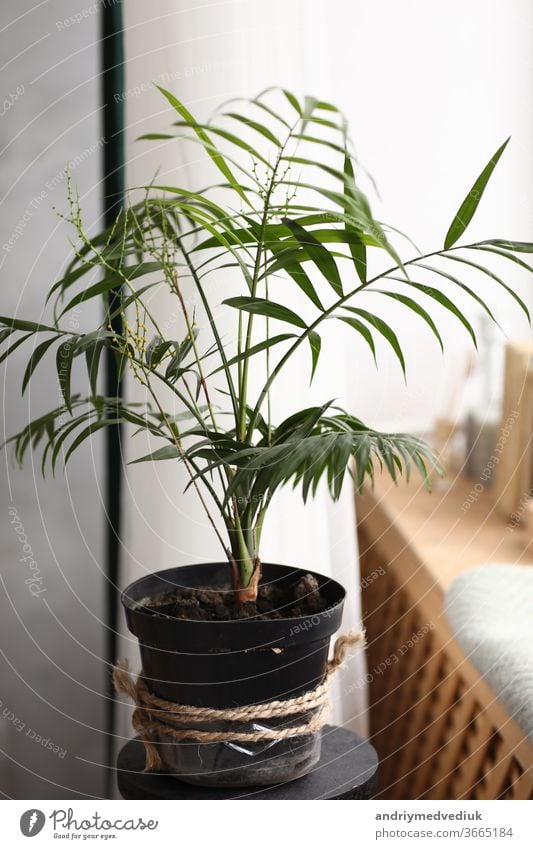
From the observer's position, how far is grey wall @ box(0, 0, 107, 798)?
2.52 feet

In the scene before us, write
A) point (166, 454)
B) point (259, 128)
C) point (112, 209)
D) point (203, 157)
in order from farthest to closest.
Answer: point (112, 209)
point (203, 157)
point (166, 454)
point (259, 128)

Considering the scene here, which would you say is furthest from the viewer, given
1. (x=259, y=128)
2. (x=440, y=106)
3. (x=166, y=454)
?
(x=440, y=106)

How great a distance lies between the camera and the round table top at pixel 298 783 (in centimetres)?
55

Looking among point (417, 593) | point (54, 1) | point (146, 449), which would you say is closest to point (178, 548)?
point (146, 449)

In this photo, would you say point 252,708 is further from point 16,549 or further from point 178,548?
point 16,549

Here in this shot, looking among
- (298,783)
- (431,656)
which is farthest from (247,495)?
(431,656)

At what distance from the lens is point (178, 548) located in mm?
742

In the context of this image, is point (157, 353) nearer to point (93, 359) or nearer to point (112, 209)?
point (93, 359)

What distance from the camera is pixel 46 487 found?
84 centimetres

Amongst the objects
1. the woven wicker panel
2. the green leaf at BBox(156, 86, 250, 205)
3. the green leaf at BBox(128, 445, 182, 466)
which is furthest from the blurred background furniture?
the green leaf at BBox(156, 86, 250, 205)

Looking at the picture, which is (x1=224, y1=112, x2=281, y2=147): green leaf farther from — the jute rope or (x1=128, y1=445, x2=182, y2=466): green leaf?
the jute rope

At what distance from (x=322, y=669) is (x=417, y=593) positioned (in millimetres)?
401

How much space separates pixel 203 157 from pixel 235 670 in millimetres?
414

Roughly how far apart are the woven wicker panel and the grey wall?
0.32 metres
